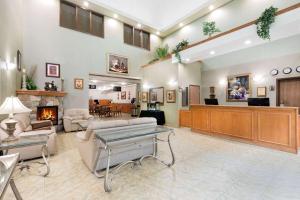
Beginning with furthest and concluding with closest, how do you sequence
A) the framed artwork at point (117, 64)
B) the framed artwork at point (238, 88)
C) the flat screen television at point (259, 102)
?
the framed artwork at point (117, 64) → the framed artwork at point (238, 88) → the flat screen television at point (259, 102)

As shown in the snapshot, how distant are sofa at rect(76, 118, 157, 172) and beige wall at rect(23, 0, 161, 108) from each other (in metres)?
4.75

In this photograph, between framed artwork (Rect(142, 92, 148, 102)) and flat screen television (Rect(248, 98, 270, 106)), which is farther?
framed artwork (Rect(142, 92, 148, 102))

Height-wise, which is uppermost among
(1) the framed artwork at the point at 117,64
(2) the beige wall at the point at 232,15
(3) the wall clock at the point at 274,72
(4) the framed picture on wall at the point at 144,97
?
(2) the beige wall at the point at 232,15

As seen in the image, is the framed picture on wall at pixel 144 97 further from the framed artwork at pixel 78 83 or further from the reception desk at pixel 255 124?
the reception desk at pixel 255 124

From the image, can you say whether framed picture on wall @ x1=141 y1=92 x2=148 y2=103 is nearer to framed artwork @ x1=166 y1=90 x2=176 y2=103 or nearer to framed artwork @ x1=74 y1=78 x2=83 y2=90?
framed artwork @ x1=166 y1=90 x2=176 y2=103

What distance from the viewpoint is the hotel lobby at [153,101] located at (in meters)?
2.36

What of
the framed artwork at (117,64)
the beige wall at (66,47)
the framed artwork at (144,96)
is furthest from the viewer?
the framed artwork at (144,96)

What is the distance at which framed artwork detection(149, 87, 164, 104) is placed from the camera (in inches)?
324

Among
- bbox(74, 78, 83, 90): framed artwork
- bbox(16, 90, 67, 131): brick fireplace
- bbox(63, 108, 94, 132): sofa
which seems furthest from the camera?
bbox(74, 78, 83, 90): framed artwork

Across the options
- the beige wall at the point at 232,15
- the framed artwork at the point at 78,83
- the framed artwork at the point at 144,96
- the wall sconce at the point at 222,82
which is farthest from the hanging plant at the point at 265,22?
the framed artwork at the point at 78,83

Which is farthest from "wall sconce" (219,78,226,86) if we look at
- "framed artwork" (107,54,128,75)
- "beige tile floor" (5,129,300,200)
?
"framed artwork" (107,54,128,75)

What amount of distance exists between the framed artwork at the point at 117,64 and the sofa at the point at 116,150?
5626 mm

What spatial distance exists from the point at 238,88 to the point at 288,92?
1.74 meters

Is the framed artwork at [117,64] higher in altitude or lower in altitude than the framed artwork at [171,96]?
higher
